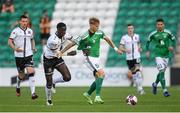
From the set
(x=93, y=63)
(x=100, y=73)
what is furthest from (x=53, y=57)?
(x=100, y=73)

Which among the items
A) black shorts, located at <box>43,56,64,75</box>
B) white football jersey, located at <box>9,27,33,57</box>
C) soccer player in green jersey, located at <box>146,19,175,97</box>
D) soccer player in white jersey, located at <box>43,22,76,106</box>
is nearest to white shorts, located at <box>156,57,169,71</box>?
soccer player in green jersey, located at <box>146,19,175,97</box>

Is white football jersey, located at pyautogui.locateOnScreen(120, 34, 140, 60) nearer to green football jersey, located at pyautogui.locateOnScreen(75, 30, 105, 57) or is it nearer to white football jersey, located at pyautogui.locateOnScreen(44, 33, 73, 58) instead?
green football jersey, located at pyautogui.locateOnScreen(75, 30, 105, 57)

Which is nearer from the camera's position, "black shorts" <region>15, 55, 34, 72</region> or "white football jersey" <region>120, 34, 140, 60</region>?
"black shorts" <region>15, 55, 34, 72</region>

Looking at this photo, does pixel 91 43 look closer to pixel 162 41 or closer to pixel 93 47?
pixel 93 47

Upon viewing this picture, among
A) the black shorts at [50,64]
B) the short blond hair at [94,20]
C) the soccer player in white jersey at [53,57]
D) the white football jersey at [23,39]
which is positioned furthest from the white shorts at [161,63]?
the black shorts at [50,64]

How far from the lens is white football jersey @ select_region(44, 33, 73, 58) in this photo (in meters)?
15.9

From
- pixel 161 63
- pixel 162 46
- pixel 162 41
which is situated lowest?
pixel 161 63

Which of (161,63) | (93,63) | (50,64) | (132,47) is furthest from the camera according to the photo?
(132,47)

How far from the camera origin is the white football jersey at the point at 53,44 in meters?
15.9

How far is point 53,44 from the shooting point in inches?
630

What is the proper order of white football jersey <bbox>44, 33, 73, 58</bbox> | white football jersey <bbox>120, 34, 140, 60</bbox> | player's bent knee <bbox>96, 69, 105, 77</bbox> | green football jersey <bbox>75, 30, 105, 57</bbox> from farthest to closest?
1. white football jersey <bbox>120, 34, 140, 60</bbox>
2. green football jersey <bbox>75, 30, 105, 57</bbox>
3. player's bent knee <bbox>96, 69, 105, 77</bbox>
4. white football jersey <bbox>44, 33, 73, 58</bbox>

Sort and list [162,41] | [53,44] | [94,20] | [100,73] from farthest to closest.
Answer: [162,41]
[100,73]
[94,20]
[53,44]

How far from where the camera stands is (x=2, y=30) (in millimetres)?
31203

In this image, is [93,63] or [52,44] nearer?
[52,44]
